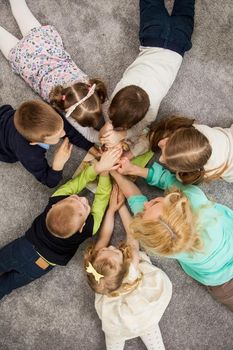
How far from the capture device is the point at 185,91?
5.08 ft

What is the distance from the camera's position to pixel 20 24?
1.54 metres

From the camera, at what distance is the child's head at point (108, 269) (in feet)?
4.19

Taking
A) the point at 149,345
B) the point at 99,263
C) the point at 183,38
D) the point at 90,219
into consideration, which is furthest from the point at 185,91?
the point at 149,345

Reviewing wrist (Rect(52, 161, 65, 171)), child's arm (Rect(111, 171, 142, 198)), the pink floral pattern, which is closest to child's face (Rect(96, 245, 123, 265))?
child's arm (Rect(111, 171, 142, 198))

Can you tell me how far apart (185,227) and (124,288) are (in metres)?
0.34

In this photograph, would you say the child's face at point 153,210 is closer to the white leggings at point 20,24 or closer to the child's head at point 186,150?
the child's head at point 186,150

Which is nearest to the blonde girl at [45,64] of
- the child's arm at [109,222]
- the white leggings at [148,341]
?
the child's arm at [109,222]

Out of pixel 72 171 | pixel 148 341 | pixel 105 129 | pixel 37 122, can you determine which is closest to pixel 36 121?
pixel 37 122

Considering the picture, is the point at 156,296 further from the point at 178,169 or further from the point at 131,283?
the point at 178,169

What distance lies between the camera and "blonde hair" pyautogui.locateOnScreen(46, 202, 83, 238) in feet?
4.21

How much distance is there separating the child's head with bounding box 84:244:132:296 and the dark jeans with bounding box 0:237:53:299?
0.67 feet

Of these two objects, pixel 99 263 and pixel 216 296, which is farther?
pixel 216 296

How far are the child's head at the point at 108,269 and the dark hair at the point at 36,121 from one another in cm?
42

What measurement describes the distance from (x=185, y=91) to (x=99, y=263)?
0.71m
